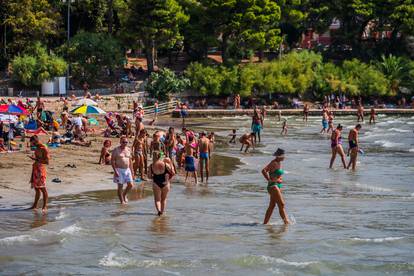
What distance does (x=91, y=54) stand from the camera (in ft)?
198

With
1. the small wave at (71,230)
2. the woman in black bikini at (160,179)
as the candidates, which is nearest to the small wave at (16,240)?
the small wave at (71,230)

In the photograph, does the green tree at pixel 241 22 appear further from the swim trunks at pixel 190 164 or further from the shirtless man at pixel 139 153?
the swim trunks at pixel 190 164

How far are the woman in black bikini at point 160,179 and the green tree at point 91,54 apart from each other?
41.5m

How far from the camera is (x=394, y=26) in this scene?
72062 millimetres

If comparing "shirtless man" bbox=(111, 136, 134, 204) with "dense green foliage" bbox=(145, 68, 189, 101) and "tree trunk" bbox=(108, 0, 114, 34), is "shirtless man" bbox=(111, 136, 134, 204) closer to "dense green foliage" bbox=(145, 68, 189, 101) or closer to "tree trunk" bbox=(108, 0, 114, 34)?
"dense green foliage" bbox=(145, 68, 189, 101)

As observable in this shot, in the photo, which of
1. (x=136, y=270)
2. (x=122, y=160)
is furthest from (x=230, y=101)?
(x=136, y=270)

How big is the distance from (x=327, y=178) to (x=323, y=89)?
40.2m

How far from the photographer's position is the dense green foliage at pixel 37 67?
5698 centimetres

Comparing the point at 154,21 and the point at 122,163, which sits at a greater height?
the point at 154,21

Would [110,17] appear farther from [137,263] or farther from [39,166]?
[137,263]

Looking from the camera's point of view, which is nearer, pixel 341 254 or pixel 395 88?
pixel 341 254

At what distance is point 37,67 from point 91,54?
4.22 m

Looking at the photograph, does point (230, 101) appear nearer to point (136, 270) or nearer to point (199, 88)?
point (199, 88)

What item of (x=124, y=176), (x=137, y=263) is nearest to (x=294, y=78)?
(x=124, y=176)
